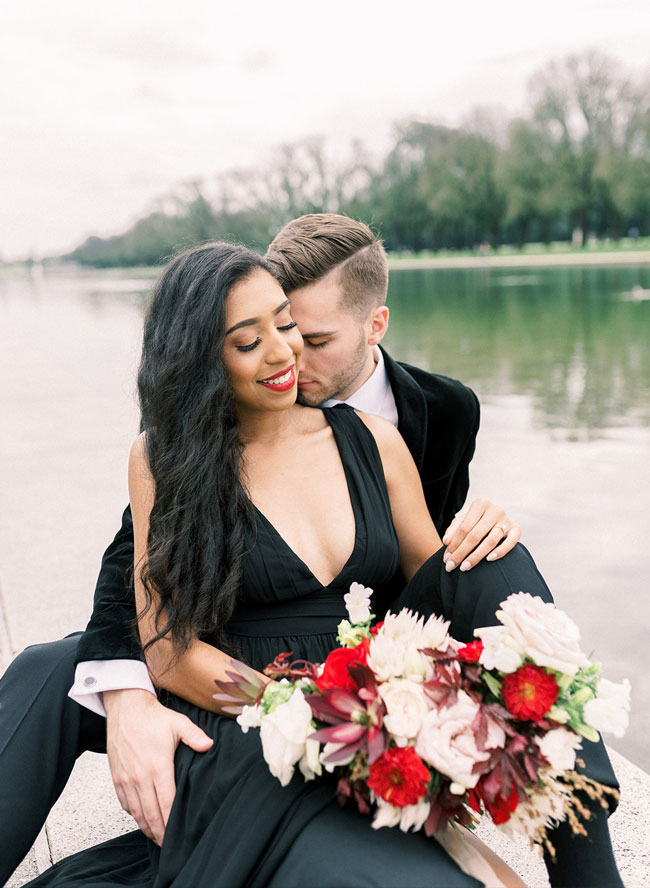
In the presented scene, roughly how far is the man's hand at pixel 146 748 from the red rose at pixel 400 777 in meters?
0.69

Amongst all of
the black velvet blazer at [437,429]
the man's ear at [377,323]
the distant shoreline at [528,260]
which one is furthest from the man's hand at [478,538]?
the distant shoreline at [528,260]

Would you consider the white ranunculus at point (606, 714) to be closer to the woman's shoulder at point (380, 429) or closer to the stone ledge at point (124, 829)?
the stone ledge at point (124, 829)

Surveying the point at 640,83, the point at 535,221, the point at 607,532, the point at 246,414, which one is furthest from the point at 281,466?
the point at 535,221

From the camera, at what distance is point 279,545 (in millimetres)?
2678

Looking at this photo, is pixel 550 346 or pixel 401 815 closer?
pixel 401 815

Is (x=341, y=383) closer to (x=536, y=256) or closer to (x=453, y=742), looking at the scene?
(x=453, y=742)

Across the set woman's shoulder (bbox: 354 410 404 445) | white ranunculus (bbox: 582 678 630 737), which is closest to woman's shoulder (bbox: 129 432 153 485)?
woman's shoulder (bbox: 354 410 404 445)

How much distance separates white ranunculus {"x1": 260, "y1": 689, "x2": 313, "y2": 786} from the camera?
1903mm

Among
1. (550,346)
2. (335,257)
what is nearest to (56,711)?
(335,257)

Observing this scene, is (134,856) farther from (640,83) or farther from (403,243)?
(403,243)

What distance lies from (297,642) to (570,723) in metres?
0.97

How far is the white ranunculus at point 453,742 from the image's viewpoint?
1793 mm

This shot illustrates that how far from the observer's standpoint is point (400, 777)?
1810mm

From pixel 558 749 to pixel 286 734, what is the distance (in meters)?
0.55
